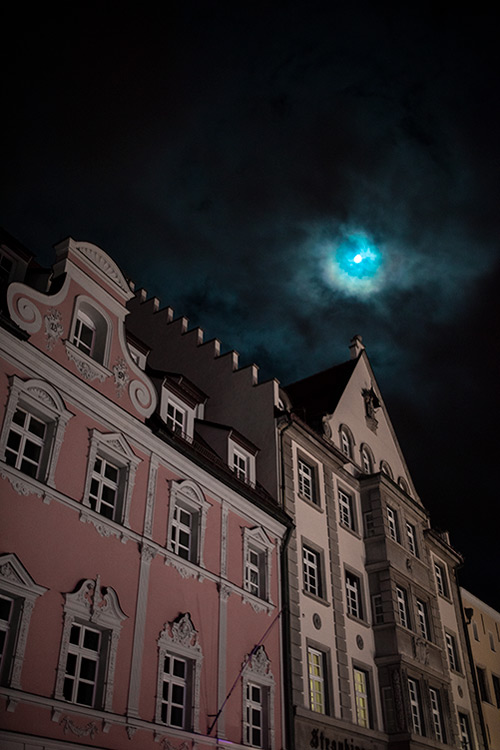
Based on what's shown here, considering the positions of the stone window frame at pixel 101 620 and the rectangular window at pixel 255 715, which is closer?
the stone window frame at pixel 101 620

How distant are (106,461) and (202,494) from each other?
3.90 meters

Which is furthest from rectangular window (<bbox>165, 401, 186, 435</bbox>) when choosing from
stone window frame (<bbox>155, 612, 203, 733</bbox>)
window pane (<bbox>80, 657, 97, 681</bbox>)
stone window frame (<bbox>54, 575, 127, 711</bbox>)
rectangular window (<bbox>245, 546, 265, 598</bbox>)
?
window pane (<bbox>80, 657, 97, 681</bbox>)

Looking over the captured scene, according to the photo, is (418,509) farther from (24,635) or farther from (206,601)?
(24,635)

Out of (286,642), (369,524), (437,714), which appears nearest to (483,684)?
(437,714)

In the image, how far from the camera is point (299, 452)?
93.0ft

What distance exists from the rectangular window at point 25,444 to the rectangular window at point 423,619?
20.0 meters

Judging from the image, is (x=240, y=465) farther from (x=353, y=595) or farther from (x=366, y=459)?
(x=366, y=459)

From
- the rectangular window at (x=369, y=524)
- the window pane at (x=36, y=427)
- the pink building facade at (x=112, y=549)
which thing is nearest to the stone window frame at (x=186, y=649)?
the pink building facade at (x=112, y=549)

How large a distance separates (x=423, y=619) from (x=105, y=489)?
1858 cm

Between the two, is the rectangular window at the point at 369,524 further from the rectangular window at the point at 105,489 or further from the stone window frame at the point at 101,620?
the stone window frame at the point at 101,620

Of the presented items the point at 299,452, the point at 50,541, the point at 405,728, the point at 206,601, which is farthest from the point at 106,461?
the point at 405,728

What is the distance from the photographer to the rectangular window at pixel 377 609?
28.0m

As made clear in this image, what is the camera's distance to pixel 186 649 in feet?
61.6

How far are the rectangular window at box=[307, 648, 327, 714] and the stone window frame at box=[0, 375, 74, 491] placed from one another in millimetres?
12068
